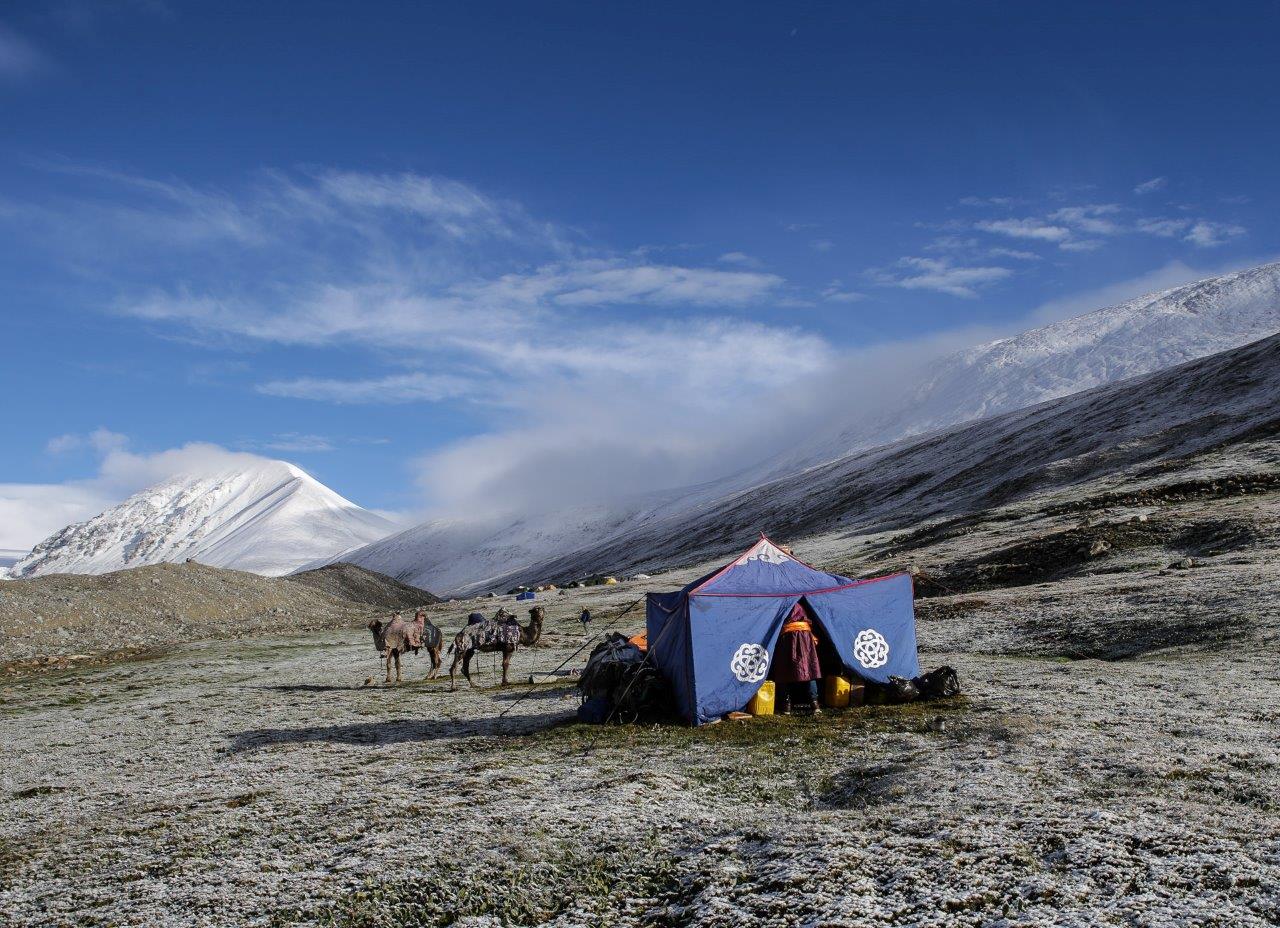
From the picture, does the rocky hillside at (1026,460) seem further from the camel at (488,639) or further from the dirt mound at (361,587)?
the camel at (488,639)

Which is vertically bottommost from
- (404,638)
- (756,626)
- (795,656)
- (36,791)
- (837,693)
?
(36,791)

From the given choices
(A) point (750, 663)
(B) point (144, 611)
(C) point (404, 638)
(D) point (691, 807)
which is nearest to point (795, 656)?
(A) point (750, 663)

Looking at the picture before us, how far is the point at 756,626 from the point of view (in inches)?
725

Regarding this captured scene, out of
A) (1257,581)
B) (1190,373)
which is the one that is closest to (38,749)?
(1257,581)

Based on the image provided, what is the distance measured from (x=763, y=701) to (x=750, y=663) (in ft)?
2.77

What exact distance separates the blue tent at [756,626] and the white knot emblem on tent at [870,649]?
0.07 ft

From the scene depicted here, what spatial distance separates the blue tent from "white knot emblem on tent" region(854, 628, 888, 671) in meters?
0.02

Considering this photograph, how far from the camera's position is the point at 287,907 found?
9.27 meters

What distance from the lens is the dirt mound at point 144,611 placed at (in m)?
49.1

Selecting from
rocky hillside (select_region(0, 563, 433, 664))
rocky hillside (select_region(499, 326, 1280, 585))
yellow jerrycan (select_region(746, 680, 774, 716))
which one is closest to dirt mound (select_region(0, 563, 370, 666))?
rocky hillside (select_region(0, 563, 433, 664))

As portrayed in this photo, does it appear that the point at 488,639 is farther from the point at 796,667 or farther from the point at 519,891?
the point at 519,891

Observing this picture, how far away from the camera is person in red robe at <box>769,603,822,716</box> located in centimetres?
1808

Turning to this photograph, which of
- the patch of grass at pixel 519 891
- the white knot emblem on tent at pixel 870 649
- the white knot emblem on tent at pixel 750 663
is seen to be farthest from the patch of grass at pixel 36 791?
the white knot emblem on tent at pixel 870 649

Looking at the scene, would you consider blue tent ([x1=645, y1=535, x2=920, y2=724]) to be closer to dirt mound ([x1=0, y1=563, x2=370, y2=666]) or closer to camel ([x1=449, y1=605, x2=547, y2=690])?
camel ([x1=449, y1=605, x2=547, y2=690])
